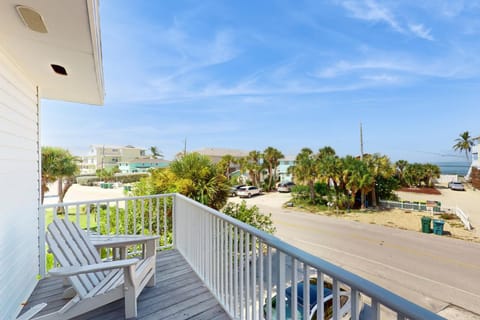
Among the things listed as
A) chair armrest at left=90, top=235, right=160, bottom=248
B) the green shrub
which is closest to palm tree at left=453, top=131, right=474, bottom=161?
the green shrub

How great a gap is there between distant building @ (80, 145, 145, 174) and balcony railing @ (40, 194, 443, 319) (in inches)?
2003

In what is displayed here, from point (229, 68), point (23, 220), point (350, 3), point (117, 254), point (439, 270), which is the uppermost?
point (229, 68)

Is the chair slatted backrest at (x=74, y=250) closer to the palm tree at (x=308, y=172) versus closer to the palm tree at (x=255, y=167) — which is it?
the palm tree at (x=308, y=172)

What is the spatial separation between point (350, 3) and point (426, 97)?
89.4ft

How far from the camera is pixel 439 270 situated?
27.9ft

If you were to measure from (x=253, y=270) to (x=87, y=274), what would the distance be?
62.0 inches

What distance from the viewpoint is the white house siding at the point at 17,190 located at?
209 cm

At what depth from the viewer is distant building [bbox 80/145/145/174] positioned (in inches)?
1893

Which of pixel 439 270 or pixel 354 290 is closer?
pixel 354 290

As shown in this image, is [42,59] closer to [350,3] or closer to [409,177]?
[350,3]

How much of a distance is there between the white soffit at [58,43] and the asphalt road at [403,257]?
8735 millimetres

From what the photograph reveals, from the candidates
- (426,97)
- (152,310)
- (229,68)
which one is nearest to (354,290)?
(152,310)

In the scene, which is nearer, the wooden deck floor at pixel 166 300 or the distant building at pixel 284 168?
the wooden deck floor at pixel 166 300

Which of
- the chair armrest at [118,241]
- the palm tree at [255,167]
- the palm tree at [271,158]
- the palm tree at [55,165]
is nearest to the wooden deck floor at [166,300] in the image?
the chair armrest at [118,241]
